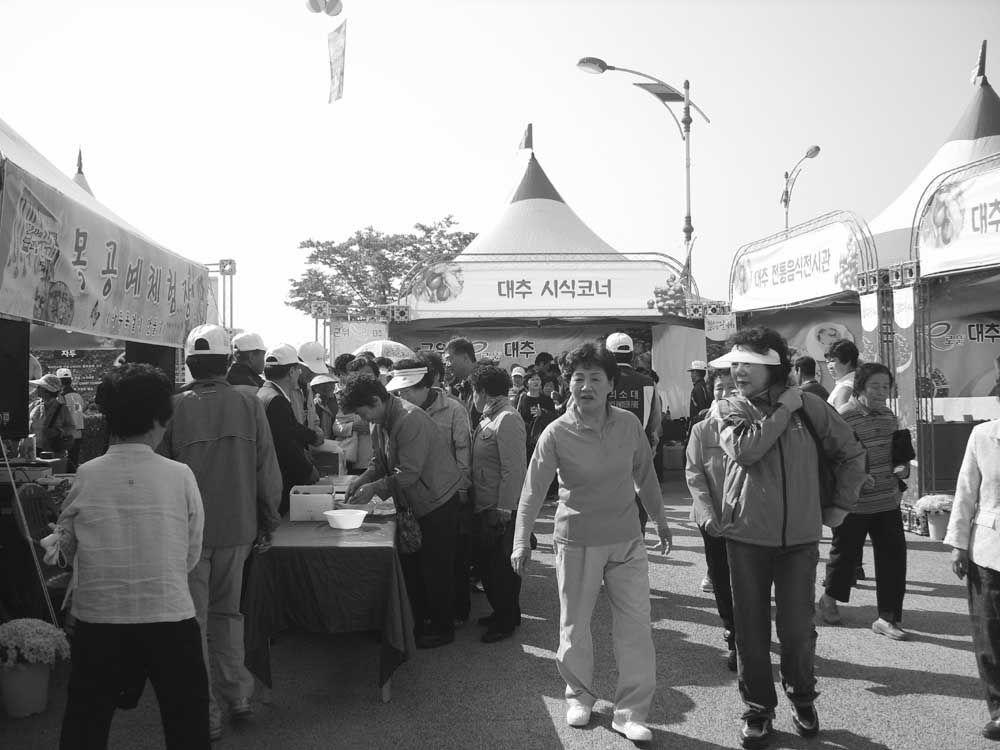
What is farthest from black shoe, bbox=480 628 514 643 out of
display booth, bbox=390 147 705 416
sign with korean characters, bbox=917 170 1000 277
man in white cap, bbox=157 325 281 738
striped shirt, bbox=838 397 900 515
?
display booth, bbox=390 147 705 416

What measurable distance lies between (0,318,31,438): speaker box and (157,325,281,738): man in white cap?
8.08 feet

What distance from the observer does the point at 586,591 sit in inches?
133

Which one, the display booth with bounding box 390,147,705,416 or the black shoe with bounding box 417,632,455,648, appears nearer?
the black shoe with bounding box 417,632,455,648

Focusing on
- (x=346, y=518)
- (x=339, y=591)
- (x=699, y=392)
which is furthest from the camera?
(x=699, y=392)

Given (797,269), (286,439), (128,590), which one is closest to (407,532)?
(286,439)

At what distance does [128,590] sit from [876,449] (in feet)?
14.5

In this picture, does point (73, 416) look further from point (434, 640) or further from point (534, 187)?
point (534, 187)

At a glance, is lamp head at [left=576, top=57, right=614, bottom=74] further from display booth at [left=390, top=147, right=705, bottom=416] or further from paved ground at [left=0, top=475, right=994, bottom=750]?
paved ground at [left=0, top=475, right=994, bottom=750]

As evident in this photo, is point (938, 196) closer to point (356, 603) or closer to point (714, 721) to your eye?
point (714, 721)

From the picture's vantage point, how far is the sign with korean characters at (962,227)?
23.7ft

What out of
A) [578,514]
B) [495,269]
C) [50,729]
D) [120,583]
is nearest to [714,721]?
[578,514]

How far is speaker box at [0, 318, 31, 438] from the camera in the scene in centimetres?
514

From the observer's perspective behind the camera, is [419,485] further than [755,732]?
Yes

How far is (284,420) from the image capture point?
14.6ft
